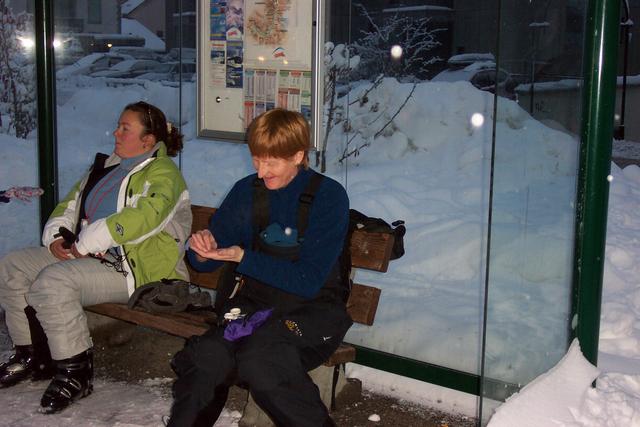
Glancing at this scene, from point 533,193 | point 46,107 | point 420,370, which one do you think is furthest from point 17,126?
point 533,193

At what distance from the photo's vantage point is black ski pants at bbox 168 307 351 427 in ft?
11.8

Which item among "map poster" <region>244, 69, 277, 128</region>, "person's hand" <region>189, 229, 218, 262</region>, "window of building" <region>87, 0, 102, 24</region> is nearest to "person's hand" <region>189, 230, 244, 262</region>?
"person's hand" <region>189, 229, 218, 262</region>

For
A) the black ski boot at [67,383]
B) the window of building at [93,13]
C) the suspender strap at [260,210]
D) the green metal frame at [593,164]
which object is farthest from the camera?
the window of building at [93,13]

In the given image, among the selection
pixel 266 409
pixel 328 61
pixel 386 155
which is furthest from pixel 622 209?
pixel 266 409

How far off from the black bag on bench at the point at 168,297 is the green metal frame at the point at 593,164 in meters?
1.80

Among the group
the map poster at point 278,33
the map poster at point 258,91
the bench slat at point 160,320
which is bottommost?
the bench slat at point 160,320

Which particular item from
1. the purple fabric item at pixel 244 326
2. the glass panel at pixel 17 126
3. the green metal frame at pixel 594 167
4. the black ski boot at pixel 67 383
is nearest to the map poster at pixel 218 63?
the black ski boot at pixel 67 383

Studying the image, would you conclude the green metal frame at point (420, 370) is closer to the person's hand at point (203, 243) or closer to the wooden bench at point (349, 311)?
the wooden bench at point (349, 311)

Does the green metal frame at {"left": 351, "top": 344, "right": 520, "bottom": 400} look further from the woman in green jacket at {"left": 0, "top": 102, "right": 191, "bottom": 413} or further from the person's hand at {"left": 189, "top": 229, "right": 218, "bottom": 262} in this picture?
the person's hand at {"left": 189, "top": 229, "right": 218, "bottom": 262}

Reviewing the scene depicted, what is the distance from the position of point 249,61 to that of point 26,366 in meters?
1.90

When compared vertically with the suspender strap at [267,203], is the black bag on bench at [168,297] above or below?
below

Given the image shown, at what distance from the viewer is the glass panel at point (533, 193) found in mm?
3639

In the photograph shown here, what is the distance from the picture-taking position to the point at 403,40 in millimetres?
5363

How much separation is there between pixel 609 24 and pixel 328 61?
1.81 metres
